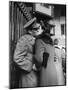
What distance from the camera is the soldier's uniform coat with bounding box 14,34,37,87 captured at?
2658mm

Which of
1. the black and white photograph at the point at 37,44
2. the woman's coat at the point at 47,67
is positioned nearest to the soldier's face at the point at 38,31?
the black and white photograph at the point at 37,44

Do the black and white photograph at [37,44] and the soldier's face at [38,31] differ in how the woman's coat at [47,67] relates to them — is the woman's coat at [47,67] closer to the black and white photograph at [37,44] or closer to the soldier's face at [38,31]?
the black and white photograph at [37,44]

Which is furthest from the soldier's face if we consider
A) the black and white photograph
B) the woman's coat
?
the woman's coat

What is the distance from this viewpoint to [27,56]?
2.69 m

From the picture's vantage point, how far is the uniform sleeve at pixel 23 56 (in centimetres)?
265

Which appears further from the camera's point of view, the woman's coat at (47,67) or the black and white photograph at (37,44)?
the woman's coat at (47,67)

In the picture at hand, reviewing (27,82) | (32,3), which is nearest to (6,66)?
(27,82)

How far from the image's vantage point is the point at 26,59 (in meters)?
2.69

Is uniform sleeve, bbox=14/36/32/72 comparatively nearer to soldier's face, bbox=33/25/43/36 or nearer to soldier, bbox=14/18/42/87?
soldier, bbox=14/18/42/87

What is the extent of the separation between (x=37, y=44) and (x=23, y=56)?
27cm

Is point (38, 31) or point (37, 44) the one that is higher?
point (38, 31)

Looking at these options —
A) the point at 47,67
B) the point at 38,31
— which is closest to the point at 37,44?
the point at 38,31

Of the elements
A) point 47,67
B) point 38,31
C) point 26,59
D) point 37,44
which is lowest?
point 47,67

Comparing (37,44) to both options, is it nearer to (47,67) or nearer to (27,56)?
(27,56)
